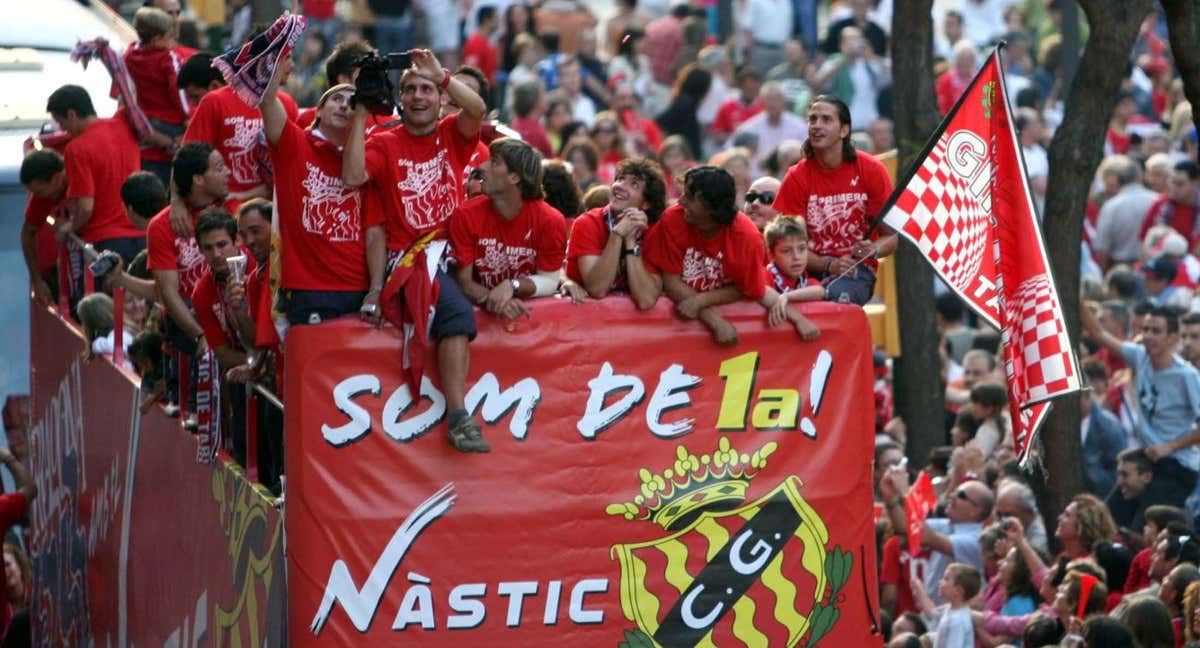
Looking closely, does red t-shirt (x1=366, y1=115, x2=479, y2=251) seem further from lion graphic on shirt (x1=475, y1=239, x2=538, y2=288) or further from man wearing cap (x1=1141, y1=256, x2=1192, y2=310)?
A: man wearing cap (x1=1141, y1=256, x2=1192, y2=310)

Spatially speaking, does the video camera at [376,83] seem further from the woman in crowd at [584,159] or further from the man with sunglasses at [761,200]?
the woman in crowd at [584,159]

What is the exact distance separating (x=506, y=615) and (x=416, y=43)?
50.7ft

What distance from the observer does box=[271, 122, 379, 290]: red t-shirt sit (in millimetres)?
9203

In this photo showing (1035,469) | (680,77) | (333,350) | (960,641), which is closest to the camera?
(333,350)

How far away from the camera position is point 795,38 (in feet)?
81.5

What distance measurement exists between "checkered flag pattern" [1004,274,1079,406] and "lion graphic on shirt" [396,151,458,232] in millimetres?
2431

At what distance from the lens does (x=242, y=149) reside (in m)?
11.8

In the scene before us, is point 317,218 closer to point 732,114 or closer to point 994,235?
point 994,235

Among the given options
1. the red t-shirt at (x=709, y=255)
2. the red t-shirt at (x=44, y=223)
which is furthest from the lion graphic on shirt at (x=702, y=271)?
the red t-shirt at (x=44, y=223)

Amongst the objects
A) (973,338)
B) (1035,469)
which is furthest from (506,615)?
(973,338)

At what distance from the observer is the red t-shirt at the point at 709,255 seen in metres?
9.10

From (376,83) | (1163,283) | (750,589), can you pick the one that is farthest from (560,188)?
(1163,283)

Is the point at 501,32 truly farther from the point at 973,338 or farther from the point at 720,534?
the point at 720,534

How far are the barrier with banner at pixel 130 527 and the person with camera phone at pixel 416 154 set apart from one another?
4.00 ft
